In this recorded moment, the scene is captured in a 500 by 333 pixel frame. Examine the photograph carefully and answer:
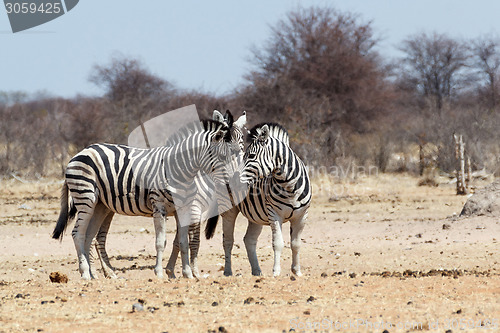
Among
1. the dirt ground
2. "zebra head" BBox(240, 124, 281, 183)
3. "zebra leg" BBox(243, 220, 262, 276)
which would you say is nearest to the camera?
the dirt ground

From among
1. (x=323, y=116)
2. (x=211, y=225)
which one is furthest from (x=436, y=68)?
(x=211, y=225)

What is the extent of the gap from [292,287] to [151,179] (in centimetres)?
220

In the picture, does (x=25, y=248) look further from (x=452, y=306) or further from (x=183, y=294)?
(x=452, y=306)

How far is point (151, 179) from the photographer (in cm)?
762

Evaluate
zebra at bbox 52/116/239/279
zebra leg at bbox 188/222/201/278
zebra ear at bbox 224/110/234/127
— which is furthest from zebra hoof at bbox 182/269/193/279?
zebra ear at bbox 224/110/234/127

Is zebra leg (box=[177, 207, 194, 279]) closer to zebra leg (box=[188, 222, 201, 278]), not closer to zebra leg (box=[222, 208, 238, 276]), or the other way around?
zebra leg (box=[188, 222, 201, 278])

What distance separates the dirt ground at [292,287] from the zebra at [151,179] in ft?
2.29

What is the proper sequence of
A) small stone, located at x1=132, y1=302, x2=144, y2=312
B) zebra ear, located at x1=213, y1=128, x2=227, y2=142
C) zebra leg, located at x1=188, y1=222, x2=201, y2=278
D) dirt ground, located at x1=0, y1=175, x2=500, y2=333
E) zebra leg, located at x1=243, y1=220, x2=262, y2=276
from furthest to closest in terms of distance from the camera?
zebra leg, located at x1=243, y1=220, x2=262, y2=276 < zebra leg, located at x1=188, y1=222, x2=201, y2=278 < zebra ear, located at x1=213, y1=128, x2=227, y2=142 < small stone, located at x1=132, y1=302, x2=144, y2=312 < dirt ground, located at x1=0, y1=175, x2=500, y2=333

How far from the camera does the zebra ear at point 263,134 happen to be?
717 cm

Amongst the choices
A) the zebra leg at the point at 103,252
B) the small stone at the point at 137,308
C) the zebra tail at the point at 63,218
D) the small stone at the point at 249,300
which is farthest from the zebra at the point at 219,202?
the small stone at the point at 137,308

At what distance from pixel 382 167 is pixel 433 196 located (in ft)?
24.6

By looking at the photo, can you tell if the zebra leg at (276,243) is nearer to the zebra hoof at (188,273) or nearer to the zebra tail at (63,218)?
the zebra hoof at (188,273)

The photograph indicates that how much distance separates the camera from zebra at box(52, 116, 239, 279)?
7441 millimetres

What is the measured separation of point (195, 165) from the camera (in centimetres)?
749
